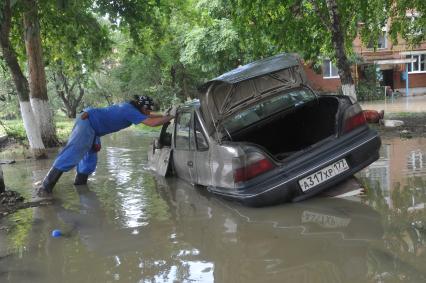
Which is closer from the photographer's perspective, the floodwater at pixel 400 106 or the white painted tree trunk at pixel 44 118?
the white painted tree trunk at pixel 44 118

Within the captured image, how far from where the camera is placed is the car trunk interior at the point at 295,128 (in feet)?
21.1

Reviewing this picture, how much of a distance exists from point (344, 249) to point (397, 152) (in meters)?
5.83

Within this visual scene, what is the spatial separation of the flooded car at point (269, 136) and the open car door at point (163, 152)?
0.73m

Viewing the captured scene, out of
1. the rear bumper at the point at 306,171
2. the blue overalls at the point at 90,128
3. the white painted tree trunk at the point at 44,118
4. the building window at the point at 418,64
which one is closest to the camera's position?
the rear bumper at the point at 306,171

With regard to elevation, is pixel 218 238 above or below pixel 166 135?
below

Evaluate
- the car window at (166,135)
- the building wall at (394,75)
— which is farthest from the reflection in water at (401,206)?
the building wall at (394,75)

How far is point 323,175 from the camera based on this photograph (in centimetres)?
543

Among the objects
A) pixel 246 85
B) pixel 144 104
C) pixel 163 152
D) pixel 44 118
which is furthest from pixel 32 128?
pixel 246 85

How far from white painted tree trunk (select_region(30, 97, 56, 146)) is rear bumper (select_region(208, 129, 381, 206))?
1012 centimetres

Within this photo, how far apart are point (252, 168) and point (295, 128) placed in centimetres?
198

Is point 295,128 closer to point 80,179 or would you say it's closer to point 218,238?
point 218,238

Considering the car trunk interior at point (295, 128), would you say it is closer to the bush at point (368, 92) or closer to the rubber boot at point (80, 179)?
the rubber boot at point (80, 179)

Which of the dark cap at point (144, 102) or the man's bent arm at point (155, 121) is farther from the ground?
the dark cap at point (144, 102)

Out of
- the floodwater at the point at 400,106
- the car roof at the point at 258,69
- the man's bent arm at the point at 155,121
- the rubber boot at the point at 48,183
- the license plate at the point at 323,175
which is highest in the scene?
the car roof at the point at 258,69
